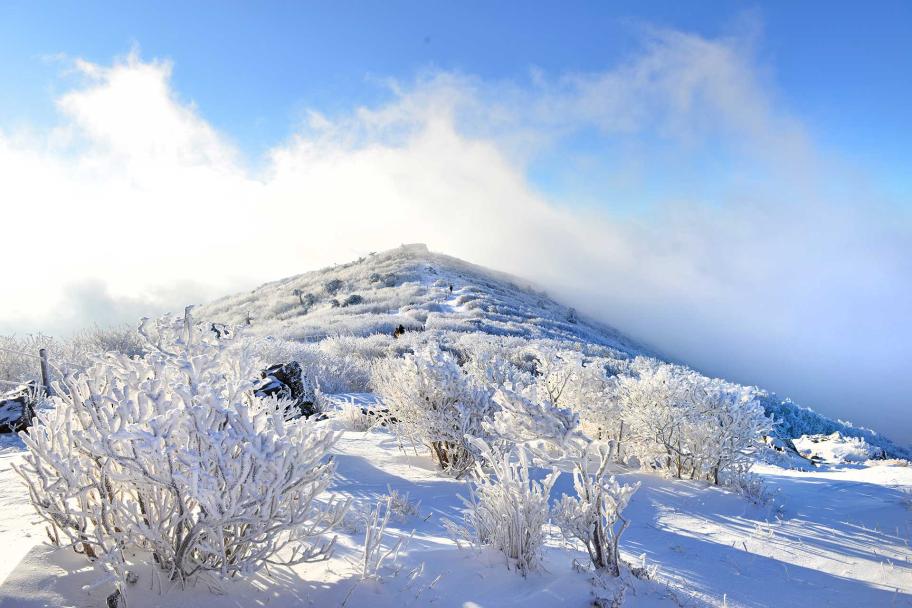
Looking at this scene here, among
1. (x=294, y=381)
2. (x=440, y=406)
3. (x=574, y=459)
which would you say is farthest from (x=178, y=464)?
(x=294, y=381)

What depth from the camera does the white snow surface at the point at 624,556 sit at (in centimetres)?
272

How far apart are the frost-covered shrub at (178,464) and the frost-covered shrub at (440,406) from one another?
319 centimetres

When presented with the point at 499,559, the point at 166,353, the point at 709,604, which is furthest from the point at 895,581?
the point at 166,353

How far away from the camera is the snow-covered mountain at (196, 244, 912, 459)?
22.2m

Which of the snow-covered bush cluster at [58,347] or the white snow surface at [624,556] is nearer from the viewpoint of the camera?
the white snow surface at [624,556]

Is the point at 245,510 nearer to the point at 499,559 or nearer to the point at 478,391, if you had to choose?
the point at 499,559

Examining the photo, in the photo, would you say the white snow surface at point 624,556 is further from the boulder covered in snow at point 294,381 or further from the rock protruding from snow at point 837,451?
the rock protruding from snow at point 837,451

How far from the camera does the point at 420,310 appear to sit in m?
29.7

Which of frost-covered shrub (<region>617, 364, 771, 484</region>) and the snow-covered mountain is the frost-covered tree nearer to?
frost-covered shrub (<region>617, 364, 771, 484</region>)

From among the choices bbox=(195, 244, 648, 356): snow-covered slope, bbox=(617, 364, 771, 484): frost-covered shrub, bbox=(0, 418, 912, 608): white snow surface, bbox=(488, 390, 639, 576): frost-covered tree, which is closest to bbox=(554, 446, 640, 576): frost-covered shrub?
bbox=(488, 390, 639, 576): frost-covered tree

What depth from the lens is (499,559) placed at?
3.36 metres

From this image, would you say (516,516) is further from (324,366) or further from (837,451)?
(837,451)

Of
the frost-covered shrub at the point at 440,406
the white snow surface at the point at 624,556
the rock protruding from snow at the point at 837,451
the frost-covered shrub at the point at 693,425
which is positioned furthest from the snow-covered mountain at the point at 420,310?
the frost-covered shrub at the point at 693,425

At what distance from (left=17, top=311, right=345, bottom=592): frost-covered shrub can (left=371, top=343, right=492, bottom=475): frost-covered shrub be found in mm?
3187
